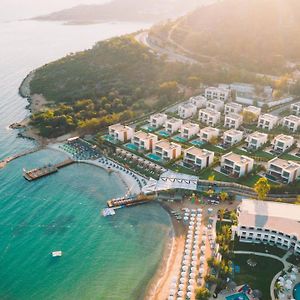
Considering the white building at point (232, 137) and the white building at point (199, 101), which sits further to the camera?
the white building at point (199, 101)

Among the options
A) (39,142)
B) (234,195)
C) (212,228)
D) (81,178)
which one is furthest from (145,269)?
(39,142)

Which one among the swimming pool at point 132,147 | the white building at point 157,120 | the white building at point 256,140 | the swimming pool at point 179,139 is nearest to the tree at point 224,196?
the white building at point 256,140

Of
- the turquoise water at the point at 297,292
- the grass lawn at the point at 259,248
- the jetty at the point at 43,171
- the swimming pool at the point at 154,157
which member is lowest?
the jetty at the point at 43,171

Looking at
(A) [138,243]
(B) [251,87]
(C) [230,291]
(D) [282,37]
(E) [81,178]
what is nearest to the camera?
(C) [230,291]

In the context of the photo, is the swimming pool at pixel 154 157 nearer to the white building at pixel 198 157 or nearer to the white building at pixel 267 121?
the white building at pixel 198 157

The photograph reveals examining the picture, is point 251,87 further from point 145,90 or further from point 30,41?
point 30,41
